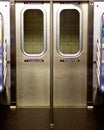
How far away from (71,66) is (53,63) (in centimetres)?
32

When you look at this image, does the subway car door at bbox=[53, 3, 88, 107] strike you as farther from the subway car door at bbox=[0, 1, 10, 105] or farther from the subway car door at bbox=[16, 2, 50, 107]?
the subway car door at bbox=[0, 1, 10, 105]

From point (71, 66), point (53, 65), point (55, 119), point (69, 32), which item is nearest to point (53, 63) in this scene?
point (53, 65)

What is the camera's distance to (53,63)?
17.1 ft

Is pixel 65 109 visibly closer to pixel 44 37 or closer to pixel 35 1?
pixel 44 37

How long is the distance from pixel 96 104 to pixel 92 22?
145 cm

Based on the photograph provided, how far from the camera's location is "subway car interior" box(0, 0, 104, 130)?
509 cm

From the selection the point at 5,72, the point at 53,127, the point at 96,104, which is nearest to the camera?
the point at 53,127

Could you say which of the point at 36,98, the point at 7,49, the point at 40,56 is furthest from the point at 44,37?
the point at 36,98

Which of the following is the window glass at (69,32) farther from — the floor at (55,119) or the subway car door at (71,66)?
the floor at (55,119)

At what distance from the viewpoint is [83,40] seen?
17.1 ft

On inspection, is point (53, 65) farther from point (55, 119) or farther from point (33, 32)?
point (55, 119)

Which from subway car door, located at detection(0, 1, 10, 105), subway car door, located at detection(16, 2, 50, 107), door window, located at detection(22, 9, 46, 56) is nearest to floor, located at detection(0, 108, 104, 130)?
subway car door, located at detection(16, 2, 50, 107)

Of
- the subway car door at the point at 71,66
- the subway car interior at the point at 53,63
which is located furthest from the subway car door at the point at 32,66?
the subway car door at the point at 71,66

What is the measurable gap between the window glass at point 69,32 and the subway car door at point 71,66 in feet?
0.06
